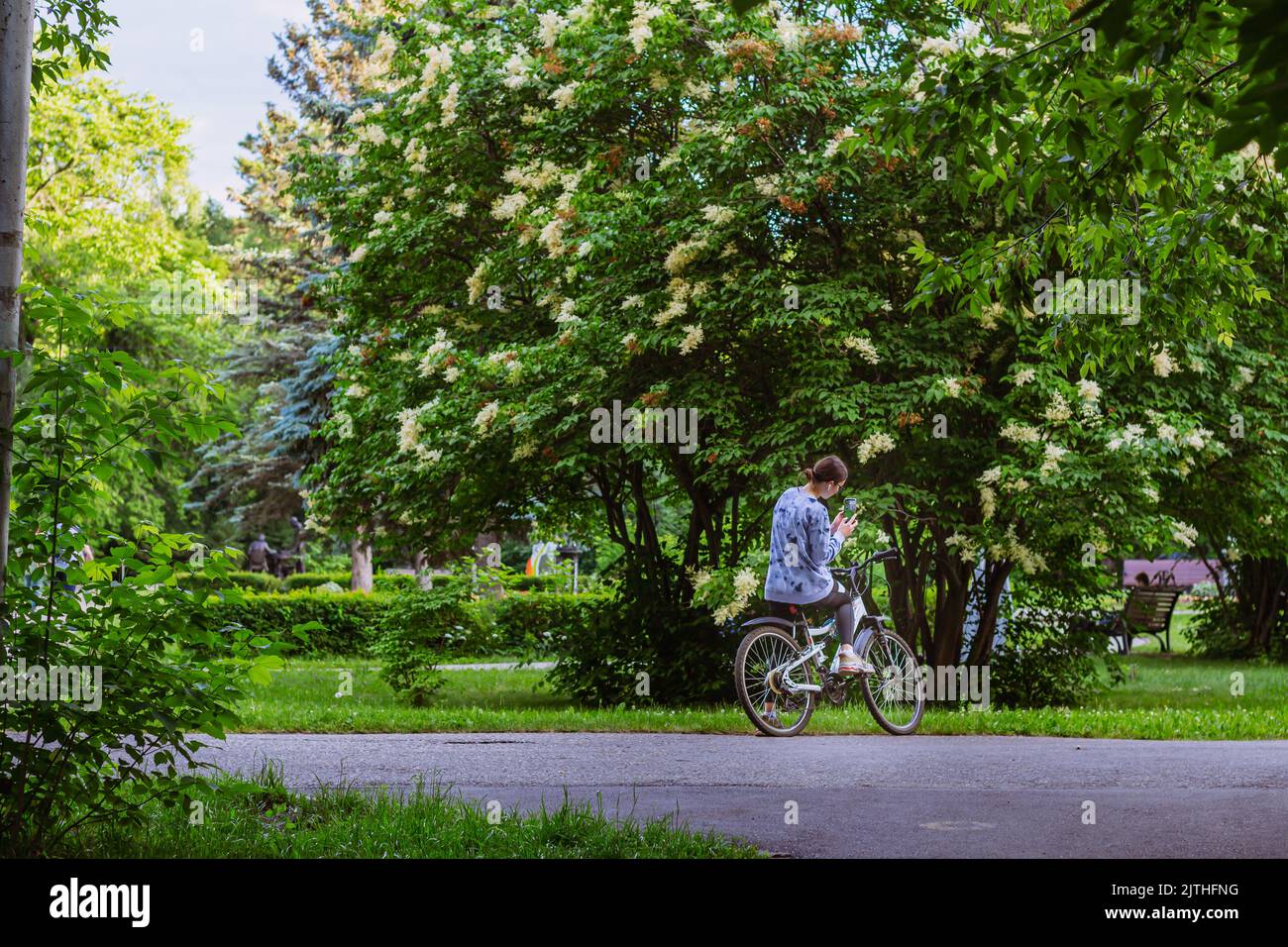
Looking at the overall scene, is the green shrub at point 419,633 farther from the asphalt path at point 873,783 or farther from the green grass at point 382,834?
the green grass at point 382,834

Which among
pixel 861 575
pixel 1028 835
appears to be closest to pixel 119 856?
pixel 1028 835

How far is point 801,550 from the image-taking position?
1020cm

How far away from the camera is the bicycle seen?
10.3m

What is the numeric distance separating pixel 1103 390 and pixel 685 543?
16.0ft

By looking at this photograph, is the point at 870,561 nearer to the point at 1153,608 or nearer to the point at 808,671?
the point at 808,671

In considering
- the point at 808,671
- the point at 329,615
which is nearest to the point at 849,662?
the point at 808,671

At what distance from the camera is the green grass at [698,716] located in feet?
36.8

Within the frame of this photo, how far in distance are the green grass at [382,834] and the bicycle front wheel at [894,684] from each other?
468 centimetres

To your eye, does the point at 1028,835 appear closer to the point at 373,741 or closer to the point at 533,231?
the point at 373,741

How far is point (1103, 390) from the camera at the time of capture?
12.4 metres
